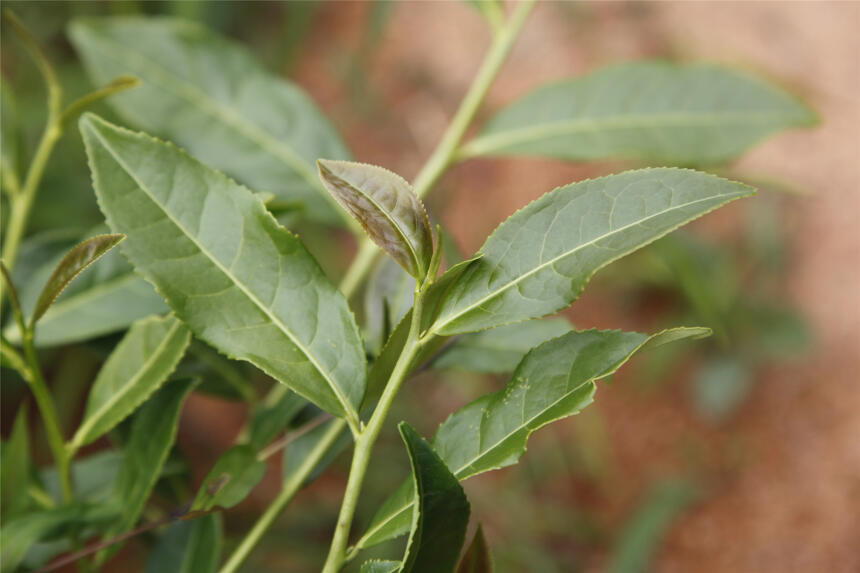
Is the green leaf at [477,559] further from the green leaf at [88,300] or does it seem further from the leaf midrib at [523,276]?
the green leaf at [88,300]

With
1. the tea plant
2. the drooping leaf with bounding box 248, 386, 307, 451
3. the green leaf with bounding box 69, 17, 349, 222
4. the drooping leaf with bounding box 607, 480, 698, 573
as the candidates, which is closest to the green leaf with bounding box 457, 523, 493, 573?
the tea plant

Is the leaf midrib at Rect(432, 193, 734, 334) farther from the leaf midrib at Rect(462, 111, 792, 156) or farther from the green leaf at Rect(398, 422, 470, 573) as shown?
the leaf midrib at Rect(462, 111, 792, 156)

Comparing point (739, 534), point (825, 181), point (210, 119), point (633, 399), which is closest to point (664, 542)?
point (739, 534)

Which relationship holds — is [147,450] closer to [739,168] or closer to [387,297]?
[387,297]

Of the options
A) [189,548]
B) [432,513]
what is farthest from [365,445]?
[189,548]

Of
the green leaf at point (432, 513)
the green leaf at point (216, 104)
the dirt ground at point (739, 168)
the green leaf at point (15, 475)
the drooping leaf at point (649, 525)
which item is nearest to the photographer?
the green leaf at point (432, 513)

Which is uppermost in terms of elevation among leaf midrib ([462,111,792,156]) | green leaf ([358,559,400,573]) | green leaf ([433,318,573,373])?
leaf midrib ([462,111,792,156])

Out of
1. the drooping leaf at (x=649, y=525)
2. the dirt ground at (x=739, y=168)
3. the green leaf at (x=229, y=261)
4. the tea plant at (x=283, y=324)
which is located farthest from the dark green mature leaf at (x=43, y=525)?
the drooping leaf at (x=649, y=525)
